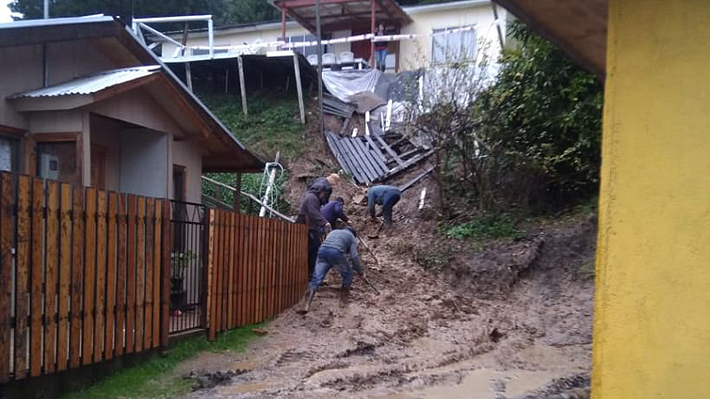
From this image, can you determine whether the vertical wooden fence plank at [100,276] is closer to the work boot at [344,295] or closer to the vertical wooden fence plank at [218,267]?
the vertical wooden fence plank at [218,267]

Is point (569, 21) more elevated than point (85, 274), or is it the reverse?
point (569, 21)

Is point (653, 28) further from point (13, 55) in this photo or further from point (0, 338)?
point (13, 55)

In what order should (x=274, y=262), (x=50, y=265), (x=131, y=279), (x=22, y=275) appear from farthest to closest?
(x=274, y=262) < (x=131, y=279) < (x=50, y=265) < (x=22, y=275)

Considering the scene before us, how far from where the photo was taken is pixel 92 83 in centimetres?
946

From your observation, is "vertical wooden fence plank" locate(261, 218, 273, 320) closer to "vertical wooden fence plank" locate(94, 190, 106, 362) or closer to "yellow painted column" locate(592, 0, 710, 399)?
"vertical wooden fence plank" locate(94, 190, 106, 362)

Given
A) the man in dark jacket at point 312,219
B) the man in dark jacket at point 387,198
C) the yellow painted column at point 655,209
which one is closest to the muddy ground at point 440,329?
the man in dark jacket at point 387,198

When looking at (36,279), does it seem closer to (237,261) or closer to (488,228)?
(237,261)

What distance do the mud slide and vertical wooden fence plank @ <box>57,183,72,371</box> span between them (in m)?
1.42

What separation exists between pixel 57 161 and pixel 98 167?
1.35m

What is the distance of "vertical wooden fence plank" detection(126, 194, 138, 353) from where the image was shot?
7.35 meters

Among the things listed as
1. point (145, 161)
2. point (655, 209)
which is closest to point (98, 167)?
point (145, 161)

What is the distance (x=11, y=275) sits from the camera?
569cm

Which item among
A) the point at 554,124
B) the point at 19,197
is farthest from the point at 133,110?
the point at 554,124

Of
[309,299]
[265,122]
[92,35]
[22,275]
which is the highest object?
[265,122]
